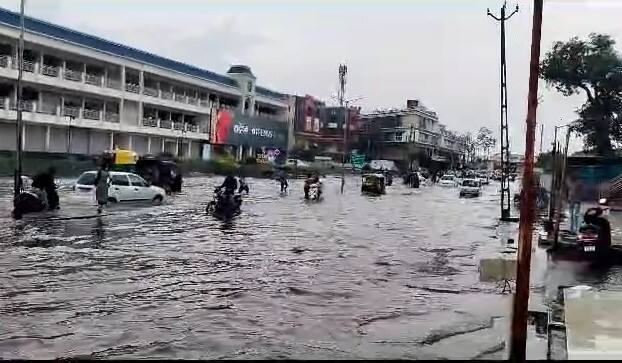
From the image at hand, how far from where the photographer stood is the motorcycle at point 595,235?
44.8ft

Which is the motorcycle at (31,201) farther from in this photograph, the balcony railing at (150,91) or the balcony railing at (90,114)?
the balcony railing at (150,91)

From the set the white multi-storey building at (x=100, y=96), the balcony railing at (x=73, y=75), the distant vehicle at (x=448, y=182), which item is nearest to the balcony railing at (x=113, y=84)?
the white multi-storey building at (x=100, y=96)

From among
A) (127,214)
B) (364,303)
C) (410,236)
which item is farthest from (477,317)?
(127,214)

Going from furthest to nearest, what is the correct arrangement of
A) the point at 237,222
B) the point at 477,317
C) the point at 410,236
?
the point at 237,222 < the point at 410,236 < the point at 477,317

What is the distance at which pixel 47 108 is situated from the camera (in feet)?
139

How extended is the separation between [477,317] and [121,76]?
1757 inches

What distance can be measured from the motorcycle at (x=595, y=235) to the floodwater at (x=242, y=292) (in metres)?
0.91

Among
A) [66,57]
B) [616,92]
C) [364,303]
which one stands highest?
[66,57]

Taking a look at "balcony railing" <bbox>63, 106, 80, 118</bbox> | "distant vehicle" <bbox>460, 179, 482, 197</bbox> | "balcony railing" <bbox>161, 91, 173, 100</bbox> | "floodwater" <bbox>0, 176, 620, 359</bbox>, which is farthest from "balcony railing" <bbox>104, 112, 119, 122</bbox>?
"floodwater" <bbox>0, 176, 620, 359</bbox>

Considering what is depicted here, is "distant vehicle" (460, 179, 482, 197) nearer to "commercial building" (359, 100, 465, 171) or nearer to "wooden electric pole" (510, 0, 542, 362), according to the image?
"commercial building" (359, 100, 465, 171)

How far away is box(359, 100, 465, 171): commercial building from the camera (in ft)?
325

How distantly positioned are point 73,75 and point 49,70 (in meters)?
2.34

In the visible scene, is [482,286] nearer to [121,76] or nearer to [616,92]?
[616,92]

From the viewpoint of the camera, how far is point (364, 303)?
392 inches
